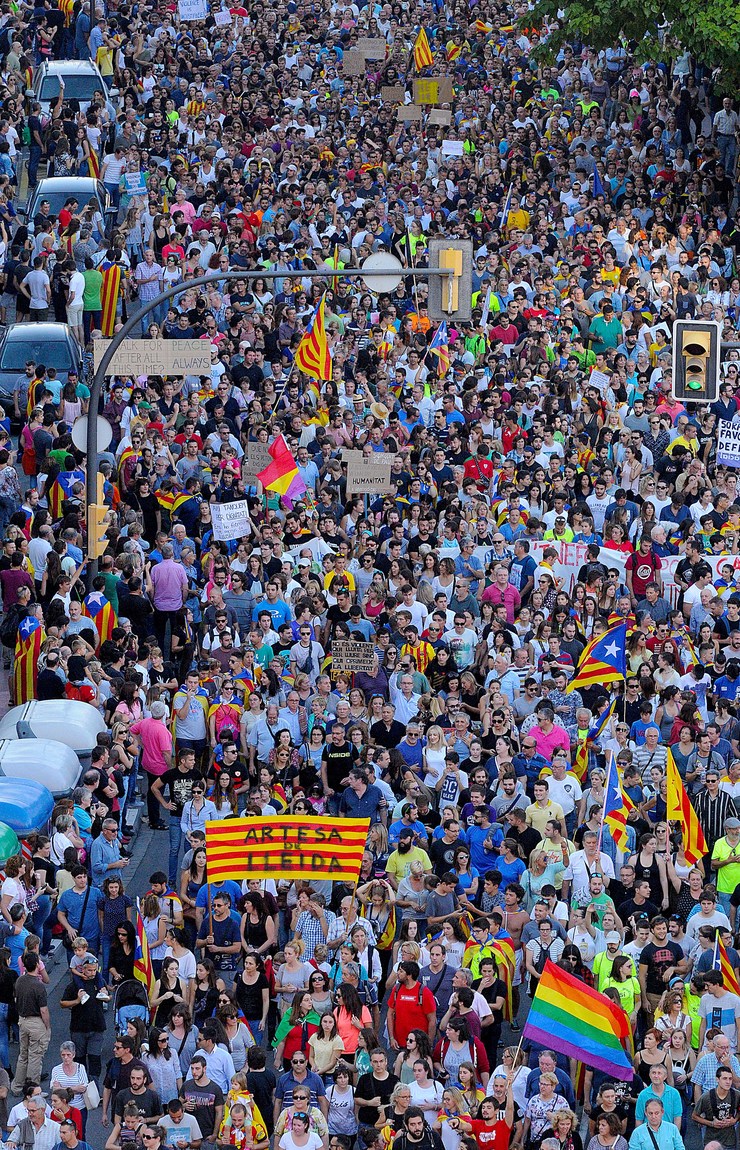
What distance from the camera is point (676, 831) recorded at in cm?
1980

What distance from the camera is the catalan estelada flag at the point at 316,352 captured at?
95.0 feet

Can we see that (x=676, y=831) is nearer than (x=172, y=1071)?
No

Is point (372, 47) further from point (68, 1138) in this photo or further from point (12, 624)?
point (68, 1138)

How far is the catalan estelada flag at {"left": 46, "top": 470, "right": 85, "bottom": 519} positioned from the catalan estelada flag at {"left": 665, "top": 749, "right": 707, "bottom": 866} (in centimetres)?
845

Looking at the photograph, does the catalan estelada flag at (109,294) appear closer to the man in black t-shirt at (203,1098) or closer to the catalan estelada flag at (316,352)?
the catalan estelada flag at (316,352)

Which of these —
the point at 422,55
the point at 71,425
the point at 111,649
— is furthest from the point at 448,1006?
the point at 422,55

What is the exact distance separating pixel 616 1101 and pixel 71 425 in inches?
508

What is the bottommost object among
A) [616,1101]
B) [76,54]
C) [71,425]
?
[616,1101]

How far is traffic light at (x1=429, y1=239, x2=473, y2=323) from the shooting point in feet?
79.9

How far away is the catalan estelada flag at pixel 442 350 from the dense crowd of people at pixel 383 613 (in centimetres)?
12

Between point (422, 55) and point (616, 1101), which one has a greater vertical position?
point (422, 55)

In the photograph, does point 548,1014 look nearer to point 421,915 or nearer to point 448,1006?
point 448,1006

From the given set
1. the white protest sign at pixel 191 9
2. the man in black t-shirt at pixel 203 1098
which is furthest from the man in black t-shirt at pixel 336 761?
the white protest sign at pixel 191 9

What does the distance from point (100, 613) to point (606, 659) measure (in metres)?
4.67
